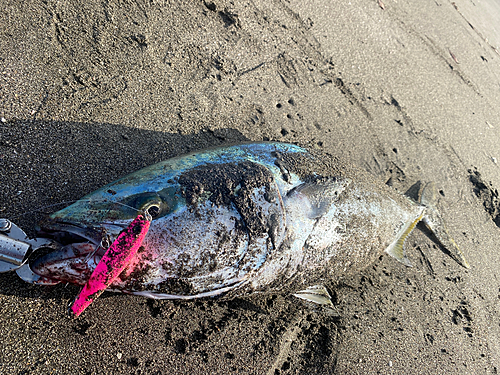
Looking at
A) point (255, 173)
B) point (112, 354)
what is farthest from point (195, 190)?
point (112, 354)

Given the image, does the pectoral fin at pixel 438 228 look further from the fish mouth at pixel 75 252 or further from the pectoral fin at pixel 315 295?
the fish mouth at pixel 75 252

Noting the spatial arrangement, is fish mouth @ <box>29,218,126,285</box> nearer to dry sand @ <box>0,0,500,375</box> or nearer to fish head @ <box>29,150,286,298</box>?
fish head @ <box>29,150,286,298</box>

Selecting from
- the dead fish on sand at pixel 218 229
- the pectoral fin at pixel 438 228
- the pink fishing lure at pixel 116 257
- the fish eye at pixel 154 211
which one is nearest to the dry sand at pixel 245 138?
the pectoral fin at pixel 438 228

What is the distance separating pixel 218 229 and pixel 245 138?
1.34 m

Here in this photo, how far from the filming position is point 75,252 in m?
1.48

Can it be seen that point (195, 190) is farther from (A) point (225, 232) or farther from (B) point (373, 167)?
(B) point (373, 167)

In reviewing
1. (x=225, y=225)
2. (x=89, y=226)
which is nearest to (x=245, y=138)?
(x=225, y=225)

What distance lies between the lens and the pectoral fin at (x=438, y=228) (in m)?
3.05

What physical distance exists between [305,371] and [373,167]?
223 centimetres

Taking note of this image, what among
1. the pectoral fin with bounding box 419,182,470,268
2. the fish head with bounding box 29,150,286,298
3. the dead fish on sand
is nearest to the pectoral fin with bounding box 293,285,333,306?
the dead fish on sand

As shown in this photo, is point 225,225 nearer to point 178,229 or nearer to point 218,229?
point 218,229

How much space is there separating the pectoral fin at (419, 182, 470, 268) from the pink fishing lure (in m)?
2.90

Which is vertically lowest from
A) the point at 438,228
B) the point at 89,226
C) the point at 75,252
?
the point at 75,252

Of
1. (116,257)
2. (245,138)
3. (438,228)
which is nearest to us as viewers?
(116,257)
